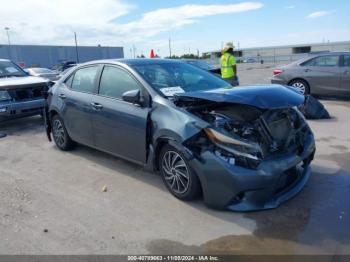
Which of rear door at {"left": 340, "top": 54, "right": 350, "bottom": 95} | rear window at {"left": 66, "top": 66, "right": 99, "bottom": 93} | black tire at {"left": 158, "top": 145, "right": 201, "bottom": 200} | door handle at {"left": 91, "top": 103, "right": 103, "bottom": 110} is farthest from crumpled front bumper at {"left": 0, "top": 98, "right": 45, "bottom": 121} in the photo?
rear door at {"left": 340, "top": 54, "right": 350, "bottom": 95}

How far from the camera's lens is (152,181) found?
190 inches

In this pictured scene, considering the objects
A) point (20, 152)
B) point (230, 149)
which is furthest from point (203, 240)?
point (20, 152)

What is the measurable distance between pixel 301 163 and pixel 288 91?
33.5 inches

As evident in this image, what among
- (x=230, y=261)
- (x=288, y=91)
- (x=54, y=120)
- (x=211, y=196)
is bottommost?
(x=230, y=261)

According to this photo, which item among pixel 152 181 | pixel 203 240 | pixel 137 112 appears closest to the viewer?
pixel 203 240

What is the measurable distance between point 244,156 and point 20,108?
6.60 meters

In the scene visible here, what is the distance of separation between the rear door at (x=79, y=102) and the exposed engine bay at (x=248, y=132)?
2027mm

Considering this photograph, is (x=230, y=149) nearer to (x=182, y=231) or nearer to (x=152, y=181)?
(x=182, y=231)

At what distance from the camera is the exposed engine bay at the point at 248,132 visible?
361 cm

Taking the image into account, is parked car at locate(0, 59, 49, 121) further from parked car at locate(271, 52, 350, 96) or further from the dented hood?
parked car at locate(271, 52, 350, 96)

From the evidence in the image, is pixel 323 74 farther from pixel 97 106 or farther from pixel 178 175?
pixel 178 175

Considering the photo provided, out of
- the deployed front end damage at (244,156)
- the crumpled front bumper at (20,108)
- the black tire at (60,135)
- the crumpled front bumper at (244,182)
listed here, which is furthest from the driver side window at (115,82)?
the crumpled front bumper at (20,108)

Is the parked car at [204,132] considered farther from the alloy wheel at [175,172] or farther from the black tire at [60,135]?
the black tire at [60,135]

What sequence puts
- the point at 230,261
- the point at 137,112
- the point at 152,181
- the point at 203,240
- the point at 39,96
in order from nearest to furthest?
the point at 230,261 → the point at 203,240 → the point at 137,112 → the point at 152,181 → the point at 39,96
